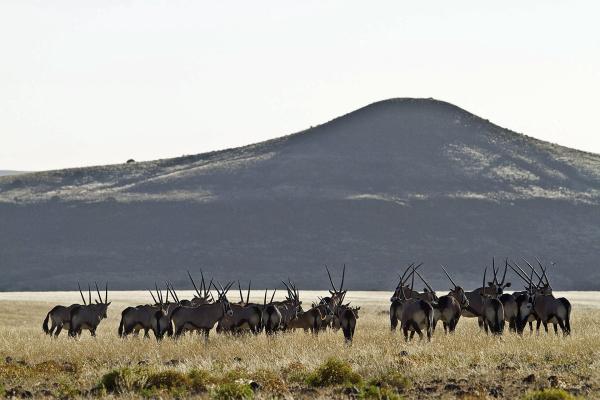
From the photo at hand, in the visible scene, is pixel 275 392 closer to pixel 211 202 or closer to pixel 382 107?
pixel 211 202

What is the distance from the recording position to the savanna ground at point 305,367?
1753 centimetres

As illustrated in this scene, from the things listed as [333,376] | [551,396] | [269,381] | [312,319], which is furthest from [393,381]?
[312,319]

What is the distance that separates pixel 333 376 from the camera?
61.4ft

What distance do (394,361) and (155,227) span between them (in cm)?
10262

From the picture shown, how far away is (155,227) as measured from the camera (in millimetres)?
121875

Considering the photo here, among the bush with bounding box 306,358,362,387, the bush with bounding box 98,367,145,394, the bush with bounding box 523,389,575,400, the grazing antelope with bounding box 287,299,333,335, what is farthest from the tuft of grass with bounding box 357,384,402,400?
the grazing antelope with bounding box 287,299,333,335

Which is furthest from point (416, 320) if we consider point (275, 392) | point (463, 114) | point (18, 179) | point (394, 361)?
point (463, 114)

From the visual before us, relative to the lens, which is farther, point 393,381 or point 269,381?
point 269,381

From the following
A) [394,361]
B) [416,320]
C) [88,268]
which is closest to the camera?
[394,361]

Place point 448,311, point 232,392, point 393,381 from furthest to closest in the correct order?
point 448,311
point 393,381
point 232,392

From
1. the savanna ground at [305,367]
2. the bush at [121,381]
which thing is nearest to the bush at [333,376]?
the savanna ground at [305,367]

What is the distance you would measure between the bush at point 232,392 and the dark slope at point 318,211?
83.3m

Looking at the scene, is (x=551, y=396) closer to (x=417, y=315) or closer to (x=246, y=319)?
(x=417, y=315)

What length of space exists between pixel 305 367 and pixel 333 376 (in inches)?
79.1
